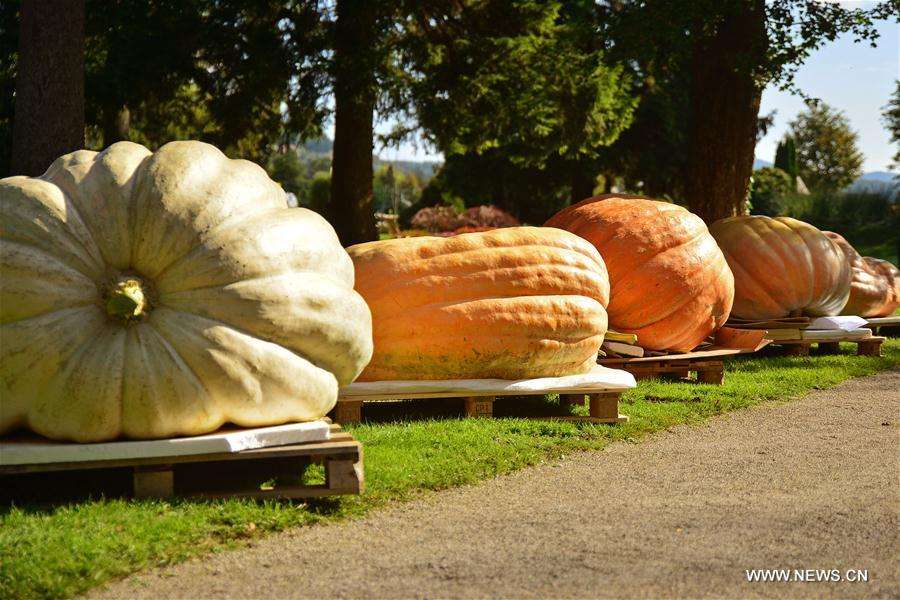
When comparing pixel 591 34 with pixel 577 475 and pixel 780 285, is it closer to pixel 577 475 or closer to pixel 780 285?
pixel 780 285

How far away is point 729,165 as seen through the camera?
11078mm

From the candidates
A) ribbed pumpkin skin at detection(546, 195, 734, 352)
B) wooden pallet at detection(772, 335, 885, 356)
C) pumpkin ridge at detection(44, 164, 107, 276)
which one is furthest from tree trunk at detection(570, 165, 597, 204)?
pumpkin ridge at detection(44, 164, 107, 276)

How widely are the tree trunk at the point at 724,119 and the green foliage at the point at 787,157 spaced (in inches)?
1535

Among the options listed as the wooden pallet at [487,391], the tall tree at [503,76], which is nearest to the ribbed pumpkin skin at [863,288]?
the tall tree at [503,76]

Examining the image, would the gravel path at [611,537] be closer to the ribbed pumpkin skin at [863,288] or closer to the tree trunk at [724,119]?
the ribbed pumpkin skin at [863,288]

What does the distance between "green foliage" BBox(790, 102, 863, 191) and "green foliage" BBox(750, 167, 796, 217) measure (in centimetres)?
2048

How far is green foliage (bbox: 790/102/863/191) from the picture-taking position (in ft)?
202

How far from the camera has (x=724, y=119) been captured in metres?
11.0

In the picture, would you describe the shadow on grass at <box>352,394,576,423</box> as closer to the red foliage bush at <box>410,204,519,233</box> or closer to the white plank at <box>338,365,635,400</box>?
the white plank at <box>338,365,635,400</box>

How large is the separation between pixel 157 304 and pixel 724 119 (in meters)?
8.44

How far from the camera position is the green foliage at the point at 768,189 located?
109ft

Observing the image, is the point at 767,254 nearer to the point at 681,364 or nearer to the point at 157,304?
the point at 681,364

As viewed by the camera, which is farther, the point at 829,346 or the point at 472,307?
the point at 829,346

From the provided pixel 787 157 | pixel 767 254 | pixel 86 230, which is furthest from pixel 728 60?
pixel 787 157
